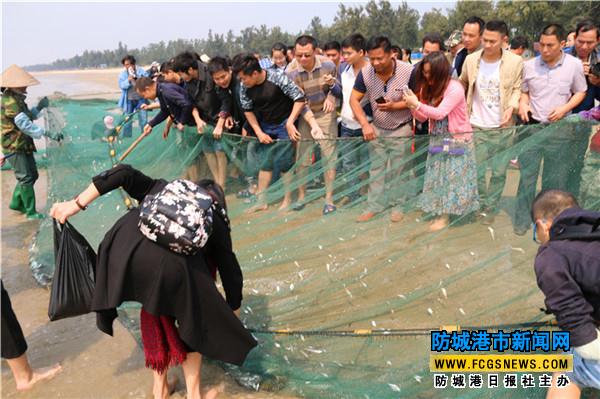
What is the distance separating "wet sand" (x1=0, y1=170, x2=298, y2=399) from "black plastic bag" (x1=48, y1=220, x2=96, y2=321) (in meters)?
0.55

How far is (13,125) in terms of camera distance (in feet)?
18.7

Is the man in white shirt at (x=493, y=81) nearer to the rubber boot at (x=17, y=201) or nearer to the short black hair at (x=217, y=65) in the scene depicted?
the short black hair at (x=217, y=65)

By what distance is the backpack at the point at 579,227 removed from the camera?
6.36ft

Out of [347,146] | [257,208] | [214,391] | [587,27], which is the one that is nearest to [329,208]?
[347,146]

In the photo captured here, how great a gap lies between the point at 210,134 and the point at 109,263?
1882 mm

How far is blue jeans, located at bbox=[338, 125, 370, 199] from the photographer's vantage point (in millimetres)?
3352

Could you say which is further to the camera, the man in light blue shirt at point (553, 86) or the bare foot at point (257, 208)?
the man in light blue shirt at point (553, 86)

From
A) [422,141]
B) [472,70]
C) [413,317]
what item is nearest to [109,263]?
[413,317]

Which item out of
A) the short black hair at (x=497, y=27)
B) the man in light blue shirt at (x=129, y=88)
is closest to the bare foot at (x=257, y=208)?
the short black hair at (x=497, y=27)

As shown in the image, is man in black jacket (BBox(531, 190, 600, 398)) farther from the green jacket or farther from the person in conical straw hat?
the green jacket

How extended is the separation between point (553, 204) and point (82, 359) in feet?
9.59

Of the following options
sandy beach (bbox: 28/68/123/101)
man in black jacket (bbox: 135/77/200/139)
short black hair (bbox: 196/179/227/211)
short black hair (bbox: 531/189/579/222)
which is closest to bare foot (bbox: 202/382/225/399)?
short black hair (bbox: 196/179/227/211)

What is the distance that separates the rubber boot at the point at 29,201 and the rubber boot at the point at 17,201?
7 centimetres

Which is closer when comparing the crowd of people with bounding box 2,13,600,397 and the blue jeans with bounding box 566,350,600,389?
the blue jeans with bounding box 566,350,600,389
